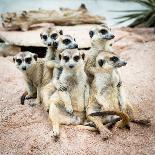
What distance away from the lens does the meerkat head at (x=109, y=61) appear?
4840mm

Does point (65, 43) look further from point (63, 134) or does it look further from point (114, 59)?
point (63, 134)

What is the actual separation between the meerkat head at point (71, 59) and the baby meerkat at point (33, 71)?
54 cm

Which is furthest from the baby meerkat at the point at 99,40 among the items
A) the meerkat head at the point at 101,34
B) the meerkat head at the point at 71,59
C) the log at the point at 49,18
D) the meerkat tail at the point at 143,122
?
the log at the point at 49,18

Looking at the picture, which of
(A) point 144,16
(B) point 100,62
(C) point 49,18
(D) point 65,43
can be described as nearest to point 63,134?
(B) point 100,62

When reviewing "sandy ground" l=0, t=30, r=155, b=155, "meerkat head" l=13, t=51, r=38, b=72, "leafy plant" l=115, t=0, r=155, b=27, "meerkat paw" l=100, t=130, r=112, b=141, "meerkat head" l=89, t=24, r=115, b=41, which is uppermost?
"meerkat head" l=89, t=24, r=115, b=41

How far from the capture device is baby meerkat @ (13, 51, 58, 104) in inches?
213

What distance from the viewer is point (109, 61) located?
15.9 feet

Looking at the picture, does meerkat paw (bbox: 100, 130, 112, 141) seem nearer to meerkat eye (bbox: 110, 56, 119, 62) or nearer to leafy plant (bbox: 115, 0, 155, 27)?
meerkat eye (bbox: 110, 56, 119, 62)

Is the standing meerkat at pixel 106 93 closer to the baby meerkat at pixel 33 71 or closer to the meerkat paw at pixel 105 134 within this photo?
the meerkat paw at pixel 105 134

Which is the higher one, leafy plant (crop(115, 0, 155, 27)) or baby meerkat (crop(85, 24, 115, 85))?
baby meerkat (crop(85, 24, 115, 85))

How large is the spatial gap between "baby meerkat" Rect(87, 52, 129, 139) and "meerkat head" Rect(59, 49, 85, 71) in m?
0.18

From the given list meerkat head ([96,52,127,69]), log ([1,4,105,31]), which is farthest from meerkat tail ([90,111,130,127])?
log ([1,4,105,31])

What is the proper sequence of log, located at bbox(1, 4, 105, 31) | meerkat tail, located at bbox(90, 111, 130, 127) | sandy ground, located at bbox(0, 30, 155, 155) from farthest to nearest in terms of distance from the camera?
log, located at bbox(1, 4, 105, 31) → meerkat tail, located at bbox(90, 111, 130, 127) → sandy ground, located at bbox(0, 30, 155, 155)

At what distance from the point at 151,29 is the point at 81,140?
5949 mm
